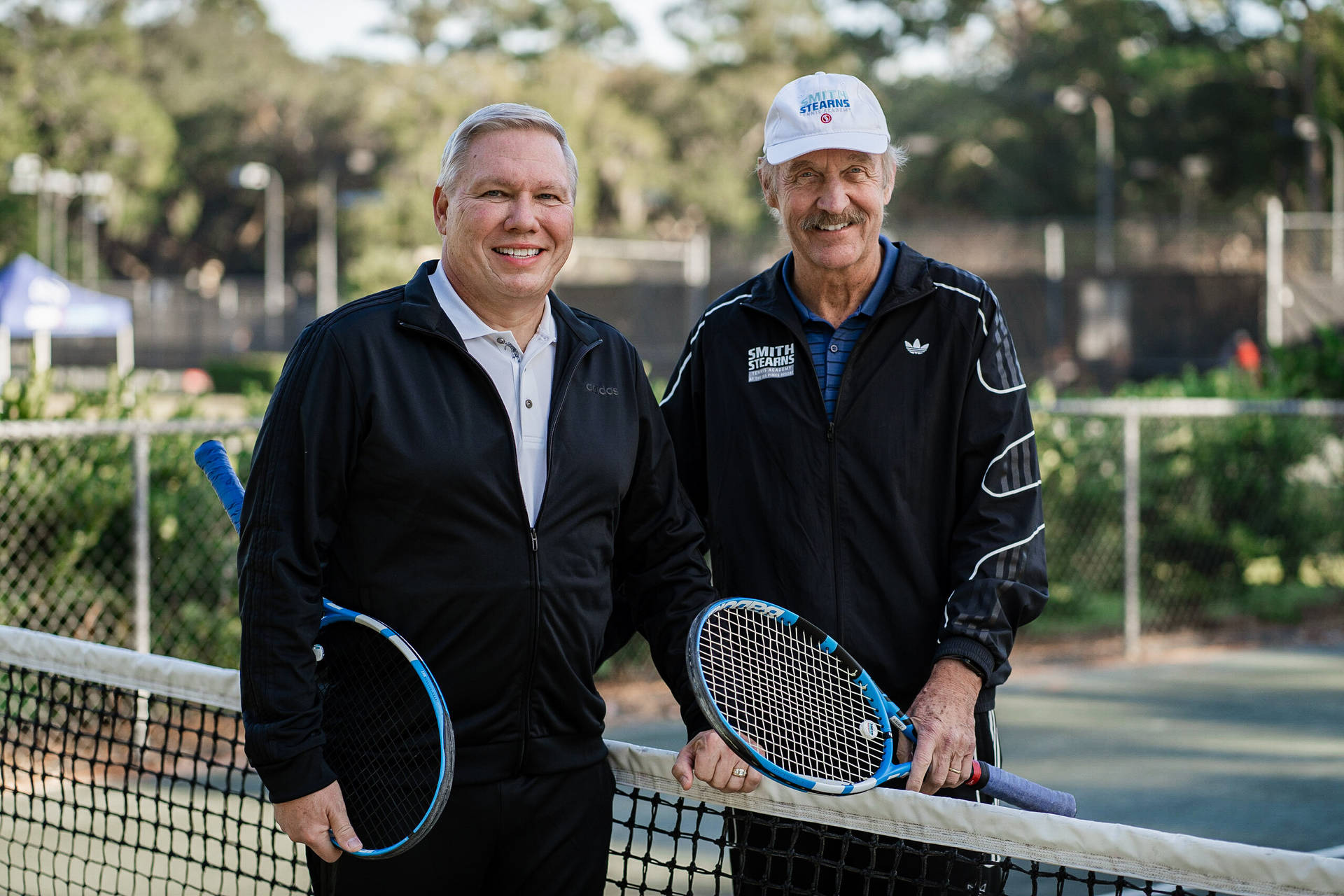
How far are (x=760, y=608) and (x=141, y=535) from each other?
499 centimetres

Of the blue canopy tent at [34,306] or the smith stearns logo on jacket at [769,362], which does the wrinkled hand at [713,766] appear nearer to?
the smith stearns logo on jacket at [769,362]

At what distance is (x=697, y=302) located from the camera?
83.4 feet

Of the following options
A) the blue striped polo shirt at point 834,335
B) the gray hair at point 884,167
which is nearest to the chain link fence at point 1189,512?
the gray hair at point 884,167

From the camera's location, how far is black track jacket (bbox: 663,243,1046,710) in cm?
288

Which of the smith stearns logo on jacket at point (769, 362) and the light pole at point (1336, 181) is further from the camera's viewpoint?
the light pole at point (1336, 181)

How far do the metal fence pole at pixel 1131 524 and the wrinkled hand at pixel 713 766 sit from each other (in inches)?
292

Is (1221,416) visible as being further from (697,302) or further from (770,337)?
(697,302)

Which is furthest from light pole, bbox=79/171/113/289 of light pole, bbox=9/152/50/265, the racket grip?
the racket grip

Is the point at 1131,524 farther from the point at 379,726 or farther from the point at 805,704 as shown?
the point at 379,726

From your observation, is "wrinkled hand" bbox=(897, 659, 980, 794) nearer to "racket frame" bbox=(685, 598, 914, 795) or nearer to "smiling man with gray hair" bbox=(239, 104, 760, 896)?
"racket frame" bbox=(685, 598, 914, 795)

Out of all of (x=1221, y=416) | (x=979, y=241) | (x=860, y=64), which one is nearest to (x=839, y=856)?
(x=1221, y=416)

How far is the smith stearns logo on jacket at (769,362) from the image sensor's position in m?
3.03

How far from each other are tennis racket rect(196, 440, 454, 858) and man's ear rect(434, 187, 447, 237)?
744 millimetres

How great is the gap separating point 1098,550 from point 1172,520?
0.71m
